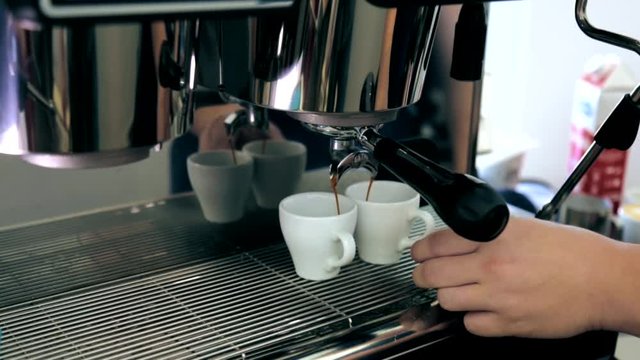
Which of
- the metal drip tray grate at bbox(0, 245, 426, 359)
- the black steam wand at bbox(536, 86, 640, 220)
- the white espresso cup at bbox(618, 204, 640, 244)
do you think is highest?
the black steam wand at bbox(536, 86, 640, 220)

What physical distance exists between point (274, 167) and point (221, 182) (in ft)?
0.17

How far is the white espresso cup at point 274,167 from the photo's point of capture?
2.06ft

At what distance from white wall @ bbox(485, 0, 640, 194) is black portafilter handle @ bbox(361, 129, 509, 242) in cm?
69

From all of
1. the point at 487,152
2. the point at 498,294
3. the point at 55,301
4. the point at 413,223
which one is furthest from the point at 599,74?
the point at 55,301

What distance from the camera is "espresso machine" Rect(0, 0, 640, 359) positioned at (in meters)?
0.35

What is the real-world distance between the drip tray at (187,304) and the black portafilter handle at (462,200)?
3.8 inches

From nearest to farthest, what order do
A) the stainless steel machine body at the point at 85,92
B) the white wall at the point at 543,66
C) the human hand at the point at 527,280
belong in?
1. the stainless steel machine body at the point at 85,92
2. the human hand at the point at 527,280
3. the white wall at the point at 543,66

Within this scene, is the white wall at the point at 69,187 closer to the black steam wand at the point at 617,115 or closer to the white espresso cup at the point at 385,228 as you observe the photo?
the white espresso cup at the point at 385,228

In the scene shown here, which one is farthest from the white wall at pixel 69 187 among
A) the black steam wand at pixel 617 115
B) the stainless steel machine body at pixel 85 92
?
the black steam wand at pixel 617 115

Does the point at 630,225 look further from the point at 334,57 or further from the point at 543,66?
the point at 334,57

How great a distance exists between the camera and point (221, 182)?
1.96 feet

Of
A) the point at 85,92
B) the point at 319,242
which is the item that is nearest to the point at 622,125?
the point at 319,242

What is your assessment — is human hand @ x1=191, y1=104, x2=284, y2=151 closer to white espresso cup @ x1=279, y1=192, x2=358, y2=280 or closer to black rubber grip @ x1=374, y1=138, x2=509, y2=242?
white espresso cup @ x1=279, y1=192, x2=358, y2=280

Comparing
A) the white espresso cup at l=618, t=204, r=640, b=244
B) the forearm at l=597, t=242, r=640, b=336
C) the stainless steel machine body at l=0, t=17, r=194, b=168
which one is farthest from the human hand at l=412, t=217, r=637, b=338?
the white espresso cup at l=618, t=204, r=640, b=244
